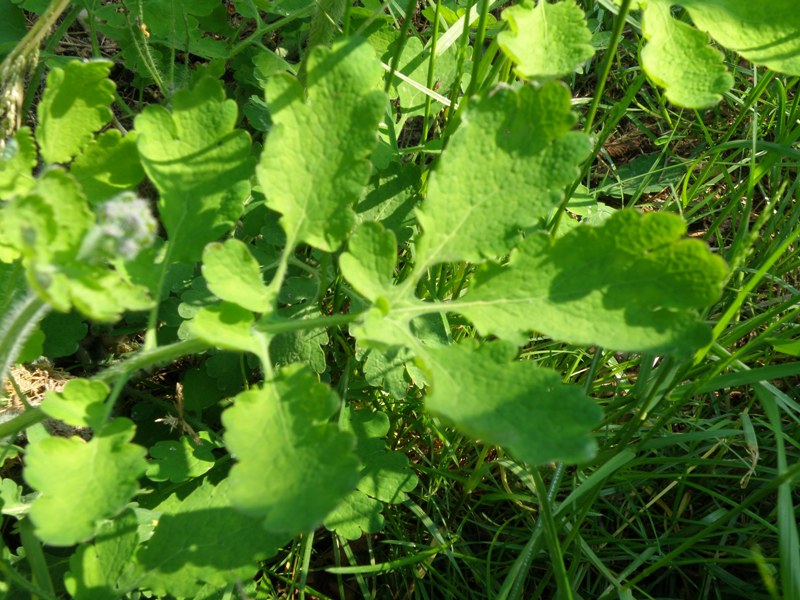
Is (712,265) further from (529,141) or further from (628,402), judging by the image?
(628,402)

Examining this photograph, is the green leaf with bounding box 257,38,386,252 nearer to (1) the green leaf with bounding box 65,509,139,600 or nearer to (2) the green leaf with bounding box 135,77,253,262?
(2) the green leaf with bounding box 135,77,253,262

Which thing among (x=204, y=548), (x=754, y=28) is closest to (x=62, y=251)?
(x=204, y=548)

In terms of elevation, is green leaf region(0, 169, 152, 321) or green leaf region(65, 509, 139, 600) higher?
green leaf region(0, 169, 152, 321)

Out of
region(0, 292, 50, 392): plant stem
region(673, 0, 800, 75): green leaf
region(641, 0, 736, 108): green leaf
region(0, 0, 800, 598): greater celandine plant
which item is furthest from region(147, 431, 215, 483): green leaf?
region(673, 0, 800, 75): green leaf

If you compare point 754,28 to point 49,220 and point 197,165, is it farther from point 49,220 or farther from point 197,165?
point 49,220

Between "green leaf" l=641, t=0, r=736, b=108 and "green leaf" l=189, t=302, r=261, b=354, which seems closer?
"green leaf" l=189, t=302, r=261, b=354

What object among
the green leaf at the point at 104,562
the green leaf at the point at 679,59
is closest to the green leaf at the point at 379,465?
the green leaf at the point at 104,562

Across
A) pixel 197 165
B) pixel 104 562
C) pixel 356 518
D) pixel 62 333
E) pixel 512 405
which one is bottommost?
pixel 356 518
